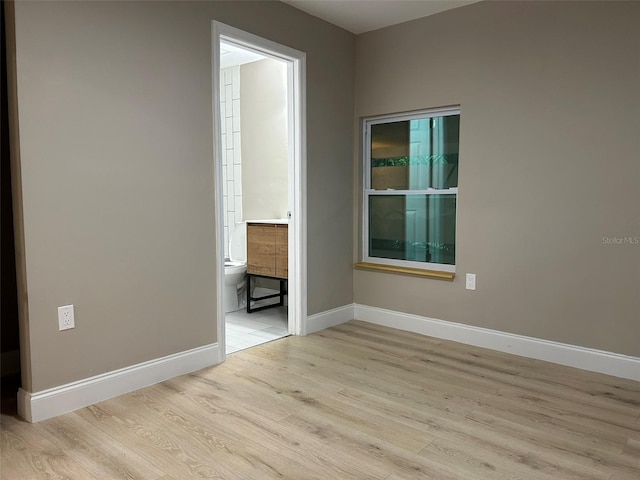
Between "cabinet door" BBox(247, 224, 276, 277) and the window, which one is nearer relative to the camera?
the window

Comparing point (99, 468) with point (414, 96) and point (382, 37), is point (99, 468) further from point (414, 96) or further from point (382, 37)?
point (382, 37)

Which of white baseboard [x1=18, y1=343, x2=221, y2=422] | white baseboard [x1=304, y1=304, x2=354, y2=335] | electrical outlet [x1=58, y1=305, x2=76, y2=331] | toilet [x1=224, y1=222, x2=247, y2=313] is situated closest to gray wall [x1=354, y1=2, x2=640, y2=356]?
white baseboard [x1=304, y1=304, x2=354, y2=335]

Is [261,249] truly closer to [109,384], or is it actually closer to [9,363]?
[109,384]

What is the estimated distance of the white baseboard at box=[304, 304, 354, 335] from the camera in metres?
3.86

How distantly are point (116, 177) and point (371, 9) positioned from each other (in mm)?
2219

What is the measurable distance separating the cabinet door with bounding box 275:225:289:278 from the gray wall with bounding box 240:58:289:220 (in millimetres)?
671

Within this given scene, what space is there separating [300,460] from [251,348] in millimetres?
1527

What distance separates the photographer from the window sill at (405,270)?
12.1 ft

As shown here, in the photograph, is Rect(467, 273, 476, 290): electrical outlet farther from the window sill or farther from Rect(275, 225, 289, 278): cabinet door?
Rect(275, 225, 289, 278): cabinet door

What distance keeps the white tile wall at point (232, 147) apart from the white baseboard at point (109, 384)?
2139mm

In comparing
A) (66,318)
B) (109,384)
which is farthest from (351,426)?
(66,318)

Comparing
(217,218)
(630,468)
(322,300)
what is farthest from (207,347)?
(630,468)

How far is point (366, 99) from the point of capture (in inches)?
160

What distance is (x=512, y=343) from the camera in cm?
336
